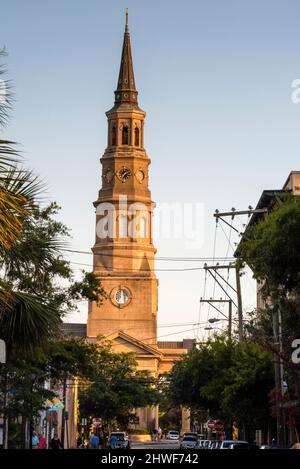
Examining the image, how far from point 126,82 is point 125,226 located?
1934cm

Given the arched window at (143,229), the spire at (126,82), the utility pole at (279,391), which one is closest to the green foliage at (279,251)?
the utility pole at (279,391)

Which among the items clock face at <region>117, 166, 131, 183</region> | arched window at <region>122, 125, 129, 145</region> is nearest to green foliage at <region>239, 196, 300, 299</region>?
clock face at <region>117, 166, 131, 183</region>

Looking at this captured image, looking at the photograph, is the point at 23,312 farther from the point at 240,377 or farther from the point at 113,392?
the point at 113,392

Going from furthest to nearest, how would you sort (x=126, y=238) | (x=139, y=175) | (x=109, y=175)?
1. (x=126, y=238)
2. (x=109, y=175)
3. (x=139, y=175)

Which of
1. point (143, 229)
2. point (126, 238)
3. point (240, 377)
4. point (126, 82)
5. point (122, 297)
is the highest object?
point (126, 82)

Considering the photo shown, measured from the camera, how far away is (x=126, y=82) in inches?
6038

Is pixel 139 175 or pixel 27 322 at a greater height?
pixel 139 175

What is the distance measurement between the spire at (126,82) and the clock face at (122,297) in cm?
2546

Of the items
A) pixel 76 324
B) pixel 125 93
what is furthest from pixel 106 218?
pixel 76 324

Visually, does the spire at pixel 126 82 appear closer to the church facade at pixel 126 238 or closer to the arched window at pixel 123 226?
the church facade at pixel 126 238

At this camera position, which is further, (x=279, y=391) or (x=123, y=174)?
(x=123, y=174)

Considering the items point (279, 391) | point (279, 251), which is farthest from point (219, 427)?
point (279, 251)

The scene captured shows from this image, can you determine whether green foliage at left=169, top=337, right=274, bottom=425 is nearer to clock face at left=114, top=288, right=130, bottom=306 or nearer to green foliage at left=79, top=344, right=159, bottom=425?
green foliage at left=79, top=344, right=159, bottom=425

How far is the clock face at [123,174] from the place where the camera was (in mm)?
150500
